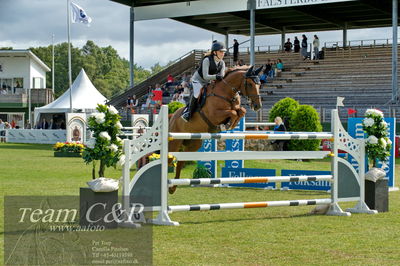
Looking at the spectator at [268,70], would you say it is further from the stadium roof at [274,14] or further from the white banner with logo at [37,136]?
the white banner with logo at [37,136]

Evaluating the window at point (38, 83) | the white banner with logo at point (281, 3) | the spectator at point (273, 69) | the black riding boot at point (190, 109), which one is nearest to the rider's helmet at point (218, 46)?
the black riding boot at point (190, 109)

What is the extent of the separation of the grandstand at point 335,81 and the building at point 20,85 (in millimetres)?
17889

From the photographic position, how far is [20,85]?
5672 cm

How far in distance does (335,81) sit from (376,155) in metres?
23.5

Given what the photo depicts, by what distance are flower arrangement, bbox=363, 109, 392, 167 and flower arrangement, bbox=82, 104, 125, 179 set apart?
3.77 m

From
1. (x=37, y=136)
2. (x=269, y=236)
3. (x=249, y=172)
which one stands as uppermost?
(x=37, y=136)

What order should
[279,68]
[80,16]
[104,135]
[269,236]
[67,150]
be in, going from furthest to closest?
[279,68] < [80,16] < [67,150] < [104,135] < [269,236]

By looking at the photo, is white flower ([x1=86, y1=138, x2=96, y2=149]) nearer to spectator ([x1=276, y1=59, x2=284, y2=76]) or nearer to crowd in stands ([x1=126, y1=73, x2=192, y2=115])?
crowd in stands ([x1=126, y1=73, x2=192, y2=115])

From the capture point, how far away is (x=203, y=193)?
38.2 ft

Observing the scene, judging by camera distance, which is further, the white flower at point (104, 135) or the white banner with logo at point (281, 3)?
the white banner with logo at point (281, 3)

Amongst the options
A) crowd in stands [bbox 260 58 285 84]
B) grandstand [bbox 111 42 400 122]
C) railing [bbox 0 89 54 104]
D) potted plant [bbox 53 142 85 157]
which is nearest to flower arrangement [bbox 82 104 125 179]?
potted plant [bbox 53 142 85 157]

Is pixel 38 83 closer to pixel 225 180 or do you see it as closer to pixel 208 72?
pixel 208 72

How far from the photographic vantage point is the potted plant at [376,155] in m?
9.25

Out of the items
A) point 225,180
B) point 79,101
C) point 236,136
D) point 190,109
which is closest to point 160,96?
point 79,101
